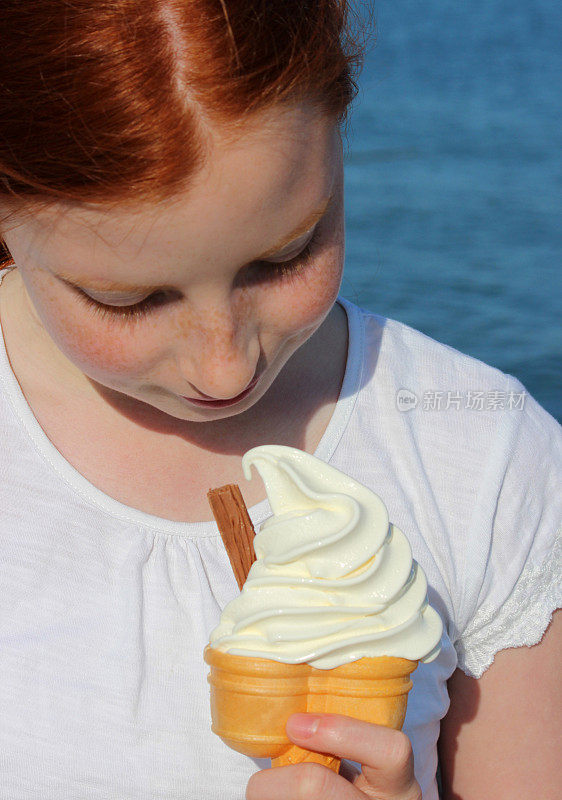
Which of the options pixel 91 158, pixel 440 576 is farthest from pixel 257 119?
pixel 440 576

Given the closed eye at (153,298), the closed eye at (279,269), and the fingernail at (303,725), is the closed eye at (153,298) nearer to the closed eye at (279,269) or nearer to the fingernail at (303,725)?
the closed eye at (279,269)

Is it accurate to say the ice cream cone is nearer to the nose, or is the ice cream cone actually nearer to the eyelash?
the nose

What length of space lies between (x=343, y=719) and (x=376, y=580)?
0.60ft

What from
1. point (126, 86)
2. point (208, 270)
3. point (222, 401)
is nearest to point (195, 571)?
point (222, 401)

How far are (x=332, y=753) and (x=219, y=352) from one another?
21.7 inches

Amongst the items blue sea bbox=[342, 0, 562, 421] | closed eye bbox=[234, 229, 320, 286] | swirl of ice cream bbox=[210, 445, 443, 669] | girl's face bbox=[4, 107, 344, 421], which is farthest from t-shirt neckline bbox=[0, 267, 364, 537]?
blue sea bbox=[342, 0, 562, 421]

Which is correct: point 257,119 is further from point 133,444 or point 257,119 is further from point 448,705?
point 448,705

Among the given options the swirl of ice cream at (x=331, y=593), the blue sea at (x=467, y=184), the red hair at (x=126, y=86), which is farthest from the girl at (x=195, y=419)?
the blue sea at (x=467, y=184)

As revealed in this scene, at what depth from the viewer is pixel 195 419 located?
1667 millimetres

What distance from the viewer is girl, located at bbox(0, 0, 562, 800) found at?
4.42 ft

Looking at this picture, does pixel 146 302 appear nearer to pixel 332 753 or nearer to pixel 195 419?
pixel 195 419

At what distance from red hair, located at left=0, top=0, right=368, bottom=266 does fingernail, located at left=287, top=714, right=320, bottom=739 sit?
27.2 inches

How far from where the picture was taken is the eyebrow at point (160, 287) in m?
1.40

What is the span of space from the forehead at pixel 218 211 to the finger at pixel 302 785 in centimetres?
67
